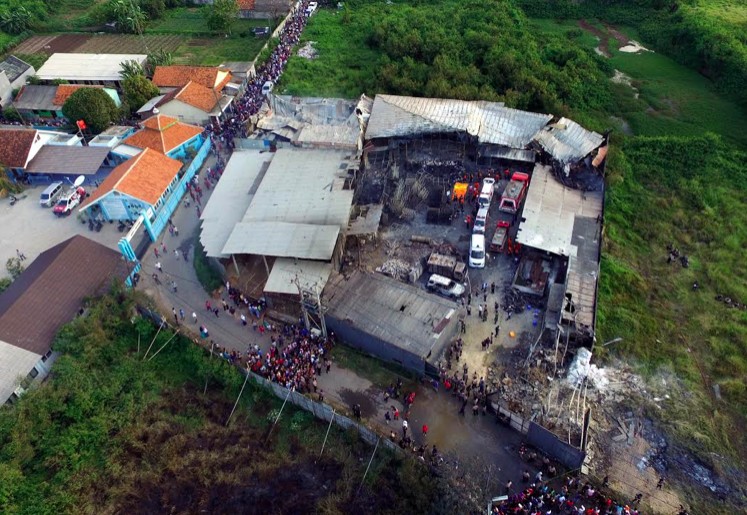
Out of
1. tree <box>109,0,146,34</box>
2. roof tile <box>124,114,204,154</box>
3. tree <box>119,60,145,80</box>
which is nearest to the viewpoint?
roof tile <box>124,114,204,154</box>

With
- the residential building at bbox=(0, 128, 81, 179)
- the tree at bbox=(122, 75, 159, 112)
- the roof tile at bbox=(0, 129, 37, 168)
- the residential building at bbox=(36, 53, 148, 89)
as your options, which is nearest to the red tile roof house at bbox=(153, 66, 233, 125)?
the tree at bbox=(122, 75, 159, 112)

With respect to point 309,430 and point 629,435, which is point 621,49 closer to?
point 629,435

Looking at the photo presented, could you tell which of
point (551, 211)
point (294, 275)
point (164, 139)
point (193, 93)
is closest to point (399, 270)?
point (294, 275)

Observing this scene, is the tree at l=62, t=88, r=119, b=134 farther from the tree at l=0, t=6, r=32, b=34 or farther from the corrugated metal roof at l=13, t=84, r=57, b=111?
the tree at l=0, t=6, r=32, b=34

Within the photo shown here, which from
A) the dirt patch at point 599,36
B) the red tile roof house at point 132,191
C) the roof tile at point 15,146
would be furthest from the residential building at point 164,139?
the dirt patch at point 599,36

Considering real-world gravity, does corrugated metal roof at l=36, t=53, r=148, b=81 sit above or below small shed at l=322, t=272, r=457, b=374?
below

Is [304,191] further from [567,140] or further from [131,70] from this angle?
[131,70]

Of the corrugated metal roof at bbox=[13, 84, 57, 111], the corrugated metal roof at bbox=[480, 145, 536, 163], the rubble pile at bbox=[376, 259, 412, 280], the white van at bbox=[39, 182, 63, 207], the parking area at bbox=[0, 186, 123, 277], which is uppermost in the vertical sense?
the corrugated metal roof at bbox=[480, 145, 536, 163]
